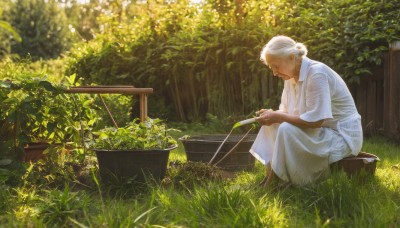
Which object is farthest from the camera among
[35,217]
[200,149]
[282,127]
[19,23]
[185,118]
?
[19,23]

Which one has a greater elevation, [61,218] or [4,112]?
[4,112]

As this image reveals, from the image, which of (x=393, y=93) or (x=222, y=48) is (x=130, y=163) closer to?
(x=393, y=93)

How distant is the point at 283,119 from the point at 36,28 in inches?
831

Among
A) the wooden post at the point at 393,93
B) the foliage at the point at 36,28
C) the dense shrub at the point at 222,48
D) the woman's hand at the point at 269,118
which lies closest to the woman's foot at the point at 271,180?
the woman's hand at the point at 269,118

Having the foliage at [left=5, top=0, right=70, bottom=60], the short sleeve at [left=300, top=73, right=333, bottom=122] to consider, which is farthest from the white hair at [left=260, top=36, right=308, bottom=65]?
the foliage at [left=5, top=0, right=70, bottom=60]

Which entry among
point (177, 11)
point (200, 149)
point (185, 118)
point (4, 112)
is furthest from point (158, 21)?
point (4, 112)

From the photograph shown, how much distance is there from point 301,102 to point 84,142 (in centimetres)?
180

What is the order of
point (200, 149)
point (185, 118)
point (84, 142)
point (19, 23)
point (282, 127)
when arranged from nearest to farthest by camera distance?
point (282, 127) → point (84, 142) → point (200, 149) → point (185, 118) → point (19, 23)

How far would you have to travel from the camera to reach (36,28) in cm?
2330

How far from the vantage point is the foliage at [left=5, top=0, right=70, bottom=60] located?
2294 cm

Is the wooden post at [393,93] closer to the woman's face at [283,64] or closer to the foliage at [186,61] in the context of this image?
the foliage at [186,61]

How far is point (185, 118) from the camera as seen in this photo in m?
10.2

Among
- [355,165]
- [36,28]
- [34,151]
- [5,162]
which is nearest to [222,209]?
[355,165]

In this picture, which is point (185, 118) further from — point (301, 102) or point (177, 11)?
point (301, 102)
